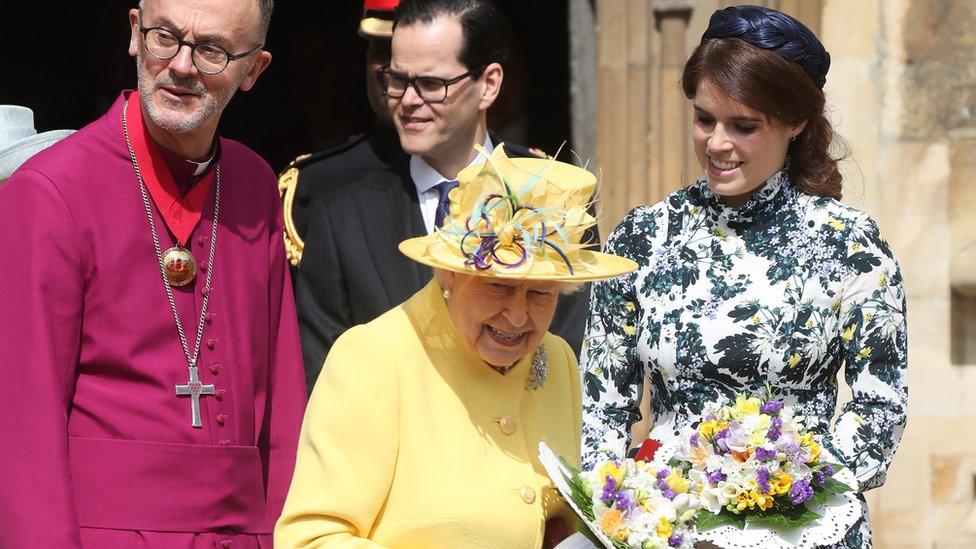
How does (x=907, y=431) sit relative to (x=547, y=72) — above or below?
below

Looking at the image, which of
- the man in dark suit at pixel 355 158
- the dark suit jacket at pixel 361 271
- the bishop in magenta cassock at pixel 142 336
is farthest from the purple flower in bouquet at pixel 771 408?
the man in dark suit at pixel 355 158

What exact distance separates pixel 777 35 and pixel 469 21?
50.7 inches

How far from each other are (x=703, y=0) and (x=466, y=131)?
1.75 m

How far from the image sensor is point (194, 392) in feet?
11.7

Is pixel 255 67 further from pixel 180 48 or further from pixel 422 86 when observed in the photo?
pixel 422 86

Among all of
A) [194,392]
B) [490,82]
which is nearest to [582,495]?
[194,392]

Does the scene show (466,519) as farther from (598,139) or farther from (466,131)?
(598,139)

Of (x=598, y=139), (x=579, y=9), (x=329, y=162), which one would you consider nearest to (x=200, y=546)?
(x=329, y=162)

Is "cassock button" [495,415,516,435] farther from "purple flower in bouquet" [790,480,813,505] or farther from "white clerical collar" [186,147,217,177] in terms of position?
"white clerical collar" [186,147,217,177]

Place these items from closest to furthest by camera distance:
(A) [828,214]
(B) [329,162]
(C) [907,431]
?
(A) [828,214], (B) [329,162], (C) [907,431]

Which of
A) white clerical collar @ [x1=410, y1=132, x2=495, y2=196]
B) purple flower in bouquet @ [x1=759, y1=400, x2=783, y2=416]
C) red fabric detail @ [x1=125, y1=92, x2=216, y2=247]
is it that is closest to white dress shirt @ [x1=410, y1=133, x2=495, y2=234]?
white clerical collar @ [x1=410, y1=132, x2=495, y2=196]

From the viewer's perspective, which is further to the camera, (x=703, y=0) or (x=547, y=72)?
(x=547, y=72)

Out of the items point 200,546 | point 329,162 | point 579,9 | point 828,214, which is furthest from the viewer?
point 579,9

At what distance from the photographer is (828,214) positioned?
385 centimetres
